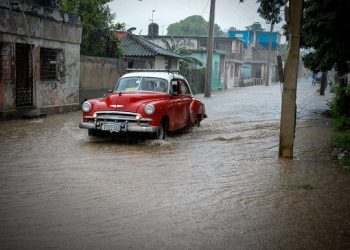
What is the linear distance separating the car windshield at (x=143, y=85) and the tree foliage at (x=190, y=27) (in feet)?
241

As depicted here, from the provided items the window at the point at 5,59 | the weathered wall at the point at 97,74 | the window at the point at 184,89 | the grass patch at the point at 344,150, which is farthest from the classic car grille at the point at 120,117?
the weathered wall at the point at 97,74

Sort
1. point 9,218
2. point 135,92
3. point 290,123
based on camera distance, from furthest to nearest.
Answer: point 135,92 → point 290,123 → point 9,218


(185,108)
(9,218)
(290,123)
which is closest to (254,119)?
(185,108)

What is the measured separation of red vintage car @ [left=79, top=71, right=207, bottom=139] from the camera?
9.30 m

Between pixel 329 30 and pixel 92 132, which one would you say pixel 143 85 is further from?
pixel 329 30

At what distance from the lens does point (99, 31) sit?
21594 mm

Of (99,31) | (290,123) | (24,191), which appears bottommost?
(24,191)

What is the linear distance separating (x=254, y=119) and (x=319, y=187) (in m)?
10.3

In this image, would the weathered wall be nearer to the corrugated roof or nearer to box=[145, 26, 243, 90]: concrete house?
the corrugated roof

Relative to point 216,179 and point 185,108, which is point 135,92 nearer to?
point 185,108

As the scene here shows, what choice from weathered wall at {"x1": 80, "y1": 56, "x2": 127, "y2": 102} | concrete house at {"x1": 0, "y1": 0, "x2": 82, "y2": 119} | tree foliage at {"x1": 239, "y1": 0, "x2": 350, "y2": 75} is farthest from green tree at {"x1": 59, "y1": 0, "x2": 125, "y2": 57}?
tree foliage at {"x1": 239, "y1": 0, "x2": 350, "y2": 75}

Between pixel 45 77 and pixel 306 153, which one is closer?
pixel 306 153

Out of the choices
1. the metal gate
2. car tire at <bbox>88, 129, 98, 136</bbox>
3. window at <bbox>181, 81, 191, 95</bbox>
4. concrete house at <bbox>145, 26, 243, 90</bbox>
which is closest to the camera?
car tire at <bbox>88, 129, 98, 136</bbox>

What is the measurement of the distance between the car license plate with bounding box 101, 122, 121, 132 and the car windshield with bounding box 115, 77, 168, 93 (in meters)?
1.55
